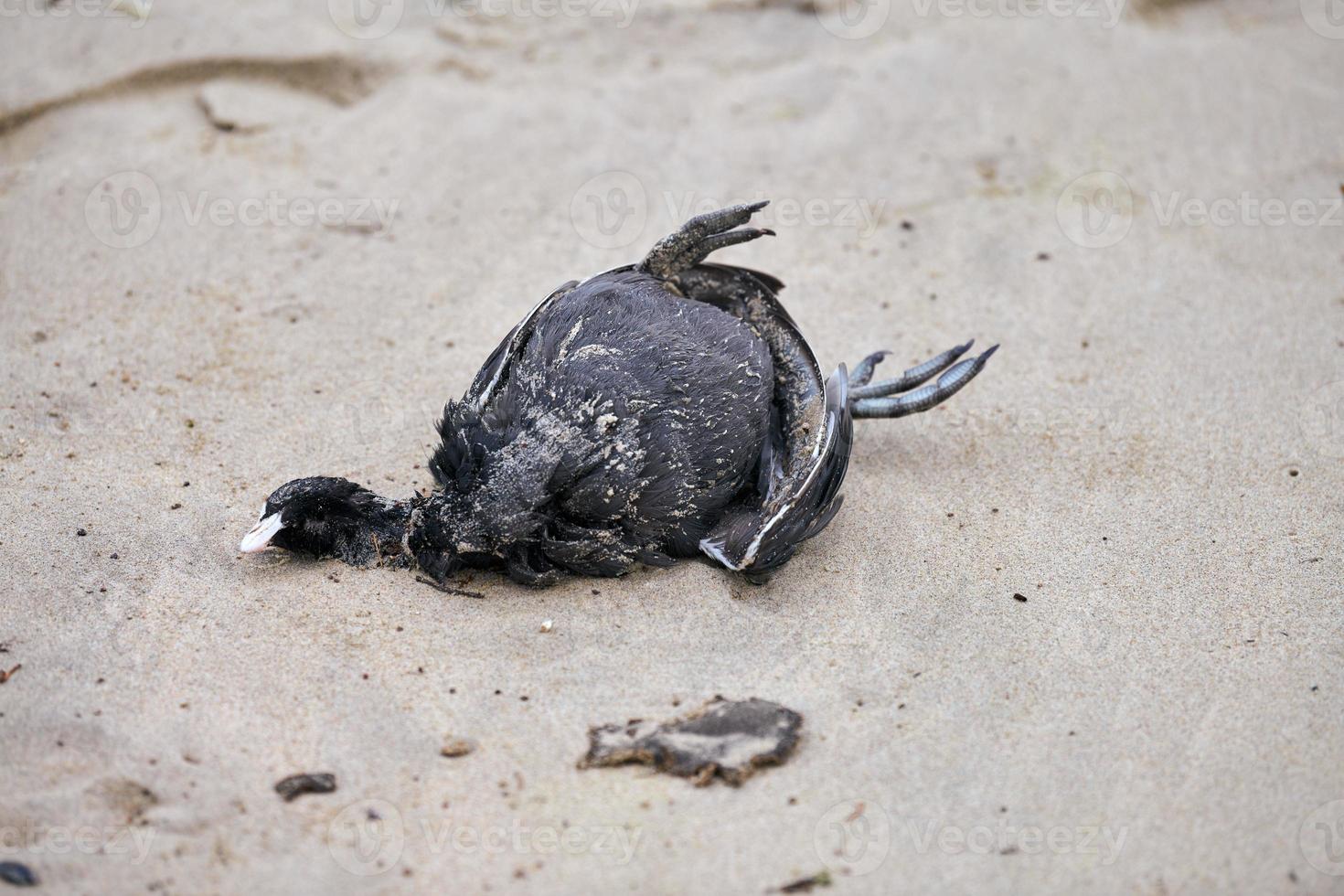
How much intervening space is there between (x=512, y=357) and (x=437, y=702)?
99 cm

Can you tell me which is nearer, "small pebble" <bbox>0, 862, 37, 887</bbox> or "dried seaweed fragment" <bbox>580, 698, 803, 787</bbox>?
"small pebble" <bbox>0, 862, 37, 887</bbox>

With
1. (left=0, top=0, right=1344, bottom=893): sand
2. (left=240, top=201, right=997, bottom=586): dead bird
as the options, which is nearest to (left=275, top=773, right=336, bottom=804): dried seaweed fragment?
(left=0, top=0, right=1344, bottom=893): sand

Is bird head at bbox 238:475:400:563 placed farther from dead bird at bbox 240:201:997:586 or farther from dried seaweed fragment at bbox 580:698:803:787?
dried seaweed fragment at bbox 580:698:803:787

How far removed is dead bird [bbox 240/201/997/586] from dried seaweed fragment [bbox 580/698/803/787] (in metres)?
0.49

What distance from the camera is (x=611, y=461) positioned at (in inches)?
127

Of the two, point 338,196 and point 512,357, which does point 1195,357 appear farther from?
point 338,196

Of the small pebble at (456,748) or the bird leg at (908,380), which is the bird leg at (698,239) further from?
the small pebble at (456,748)

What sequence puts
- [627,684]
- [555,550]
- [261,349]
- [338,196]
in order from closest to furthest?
1. [627,684]
2. [555,550]
3. [261,349]
4. [338,196]

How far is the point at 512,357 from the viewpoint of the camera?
346 centimetres

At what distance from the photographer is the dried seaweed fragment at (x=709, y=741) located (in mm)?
2861

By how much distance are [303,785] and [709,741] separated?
94 cm

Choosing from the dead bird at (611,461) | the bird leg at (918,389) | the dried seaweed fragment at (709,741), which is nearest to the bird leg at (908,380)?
the bird leg at (918,389)

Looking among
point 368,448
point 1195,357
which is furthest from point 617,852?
point 1195,357

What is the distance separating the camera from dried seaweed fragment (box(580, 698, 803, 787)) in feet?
9.39
